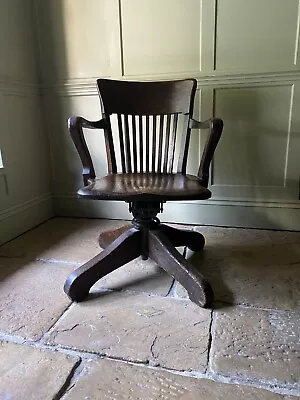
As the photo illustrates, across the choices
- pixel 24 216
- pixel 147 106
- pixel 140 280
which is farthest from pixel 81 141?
pixel 24 216

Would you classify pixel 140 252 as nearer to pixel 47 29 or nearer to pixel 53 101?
pixel 53 101

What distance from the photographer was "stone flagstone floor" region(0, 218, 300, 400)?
0.75m

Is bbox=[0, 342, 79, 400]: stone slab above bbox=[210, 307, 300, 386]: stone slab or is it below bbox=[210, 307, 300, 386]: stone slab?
above

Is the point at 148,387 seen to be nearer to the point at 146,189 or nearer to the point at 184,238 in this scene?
the point at 146,189

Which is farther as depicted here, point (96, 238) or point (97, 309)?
point (96, 238)

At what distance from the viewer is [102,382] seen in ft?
2.50

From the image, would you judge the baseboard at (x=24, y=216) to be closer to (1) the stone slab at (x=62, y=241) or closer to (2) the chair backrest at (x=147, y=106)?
(1) the stone slab at (x=62, y=241)

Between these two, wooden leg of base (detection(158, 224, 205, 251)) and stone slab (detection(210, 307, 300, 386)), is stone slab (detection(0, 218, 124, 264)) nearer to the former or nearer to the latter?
wooden leg of base (detection(158, 224, 205, 251))

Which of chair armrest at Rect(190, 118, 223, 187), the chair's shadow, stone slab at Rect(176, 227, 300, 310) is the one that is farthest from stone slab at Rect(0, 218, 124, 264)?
chair armrest at Rect(190, 118, 223, 187)

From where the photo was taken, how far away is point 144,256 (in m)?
1.30

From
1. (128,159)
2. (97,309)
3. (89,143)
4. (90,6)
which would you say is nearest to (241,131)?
(128,159)

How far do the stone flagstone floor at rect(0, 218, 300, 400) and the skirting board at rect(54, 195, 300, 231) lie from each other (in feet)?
1.09

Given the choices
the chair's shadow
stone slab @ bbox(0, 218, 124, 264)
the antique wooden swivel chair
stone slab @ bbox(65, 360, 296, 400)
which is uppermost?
the antique wooden swivel chair

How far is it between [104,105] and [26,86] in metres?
0.68
